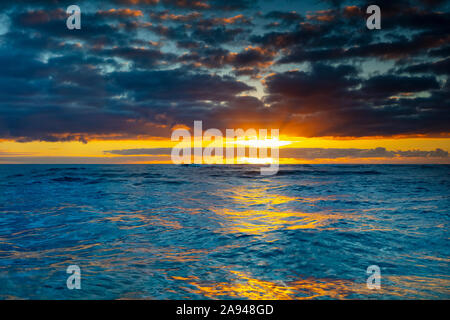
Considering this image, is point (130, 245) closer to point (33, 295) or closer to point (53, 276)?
point (53, 276)

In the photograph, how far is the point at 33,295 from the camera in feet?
14.5

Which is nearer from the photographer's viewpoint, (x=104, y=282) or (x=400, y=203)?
(x=104, y=282)

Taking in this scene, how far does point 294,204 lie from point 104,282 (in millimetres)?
11419

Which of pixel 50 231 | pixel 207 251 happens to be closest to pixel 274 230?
pixel 207 251

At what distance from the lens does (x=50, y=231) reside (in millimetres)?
9039

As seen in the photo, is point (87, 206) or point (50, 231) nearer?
point (50, 231)

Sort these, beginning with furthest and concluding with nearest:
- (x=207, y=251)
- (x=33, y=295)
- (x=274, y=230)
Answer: (x=274, y=230) → (x=207, y=251) → (x=33, y=295)

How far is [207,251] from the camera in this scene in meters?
6.93
